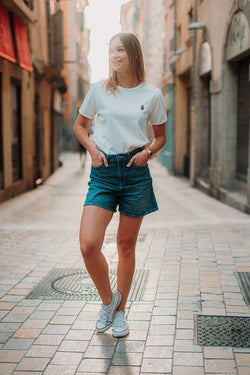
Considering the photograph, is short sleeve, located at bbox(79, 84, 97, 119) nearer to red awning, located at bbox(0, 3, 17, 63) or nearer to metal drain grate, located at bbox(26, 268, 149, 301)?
metal drain grate, located at bbox(26, 268, 149, 301)

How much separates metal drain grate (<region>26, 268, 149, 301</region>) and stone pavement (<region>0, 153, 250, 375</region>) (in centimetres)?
8

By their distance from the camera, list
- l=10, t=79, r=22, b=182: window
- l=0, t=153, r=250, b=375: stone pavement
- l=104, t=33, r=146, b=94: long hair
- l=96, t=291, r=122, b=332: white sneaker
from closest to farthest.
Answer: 1. l=0, t=153, r=250, b=375: stone pavement
2. l=104, t=33, r=146, b=94: long hair
3. l=96, t=291, r=122, b=332: white sneaker
4. l=10, t=79, r=22, b=182: window

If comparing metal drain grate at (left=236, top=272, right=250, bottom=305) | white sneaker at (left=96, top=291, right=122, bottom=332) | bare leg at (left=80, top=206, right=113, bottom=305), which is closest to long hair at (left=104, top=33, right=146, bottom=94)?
bare leg at (left=80, top=206, right=113, bottom=305)

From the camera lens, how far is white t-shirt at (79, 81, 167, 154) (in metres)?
3.35

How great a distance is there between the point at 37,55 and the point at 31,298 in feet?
41.3

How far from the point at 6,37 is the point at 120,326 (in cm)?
901

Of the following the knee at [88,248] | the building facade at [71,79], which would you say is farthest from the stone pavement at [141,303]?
the building facade at [71,79]

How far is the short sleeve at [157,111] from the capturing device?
11.2 feet

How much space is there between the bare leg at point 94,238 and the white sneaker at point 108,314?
224 mm

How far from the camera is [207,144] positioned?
14.6 metres

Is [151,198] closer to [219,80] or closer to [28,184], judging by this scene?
[219,80]

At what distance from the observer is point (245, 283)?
4.88 m

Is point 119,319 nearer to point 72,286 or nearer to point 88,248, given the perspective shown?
point 88,248

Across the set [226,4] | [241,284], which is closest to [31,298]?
[241,284]
